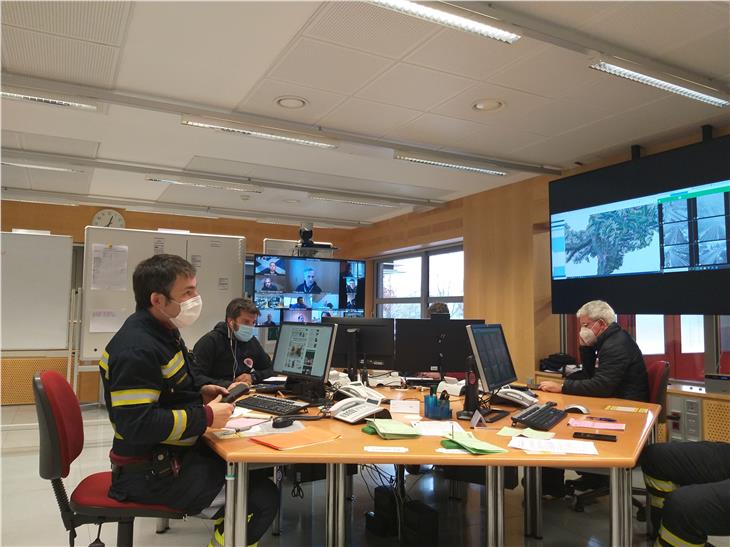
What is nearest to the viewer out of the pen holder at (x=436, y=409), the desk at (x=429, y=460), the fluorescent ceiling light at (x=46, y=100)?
the desk at (x=429, y=460)

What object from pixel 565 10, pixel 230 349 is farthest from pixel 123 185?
pixel 565 10

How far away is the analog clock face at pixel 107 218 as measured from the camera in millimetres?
8594

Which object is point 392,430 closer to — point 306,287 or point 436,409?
point 436,409

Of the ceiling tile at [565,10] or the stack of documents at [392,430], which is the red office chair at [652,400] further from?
the ceiling tile at [565,10]

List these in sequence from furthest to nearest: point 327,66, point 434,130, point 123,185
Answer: point 123,185 → point 434,130 → point 327,66

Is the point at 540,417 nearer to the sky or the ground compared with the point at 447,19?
nearer to the ground

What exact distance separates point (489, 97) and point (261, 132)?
2.02 metres

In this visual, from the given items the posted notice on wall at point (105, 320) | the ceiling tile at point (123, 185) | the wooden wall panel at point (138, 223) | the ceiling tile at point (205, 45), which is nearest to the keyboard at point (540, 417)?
the ceiling tile at point (205, 45)

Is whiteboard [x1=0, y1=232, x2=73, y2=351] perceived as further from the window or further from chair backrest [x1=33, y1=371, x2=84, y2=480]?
Result: the window

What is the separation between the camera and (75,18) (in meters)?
3.01

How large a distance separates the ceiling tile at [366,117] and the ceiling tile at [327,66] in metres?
0.35

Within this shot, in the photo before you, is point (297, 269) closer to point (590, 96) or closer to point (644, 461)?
point (590, 96)

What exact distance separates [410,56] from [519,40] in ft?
2.28

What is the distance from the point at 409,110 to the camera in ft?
14.4
